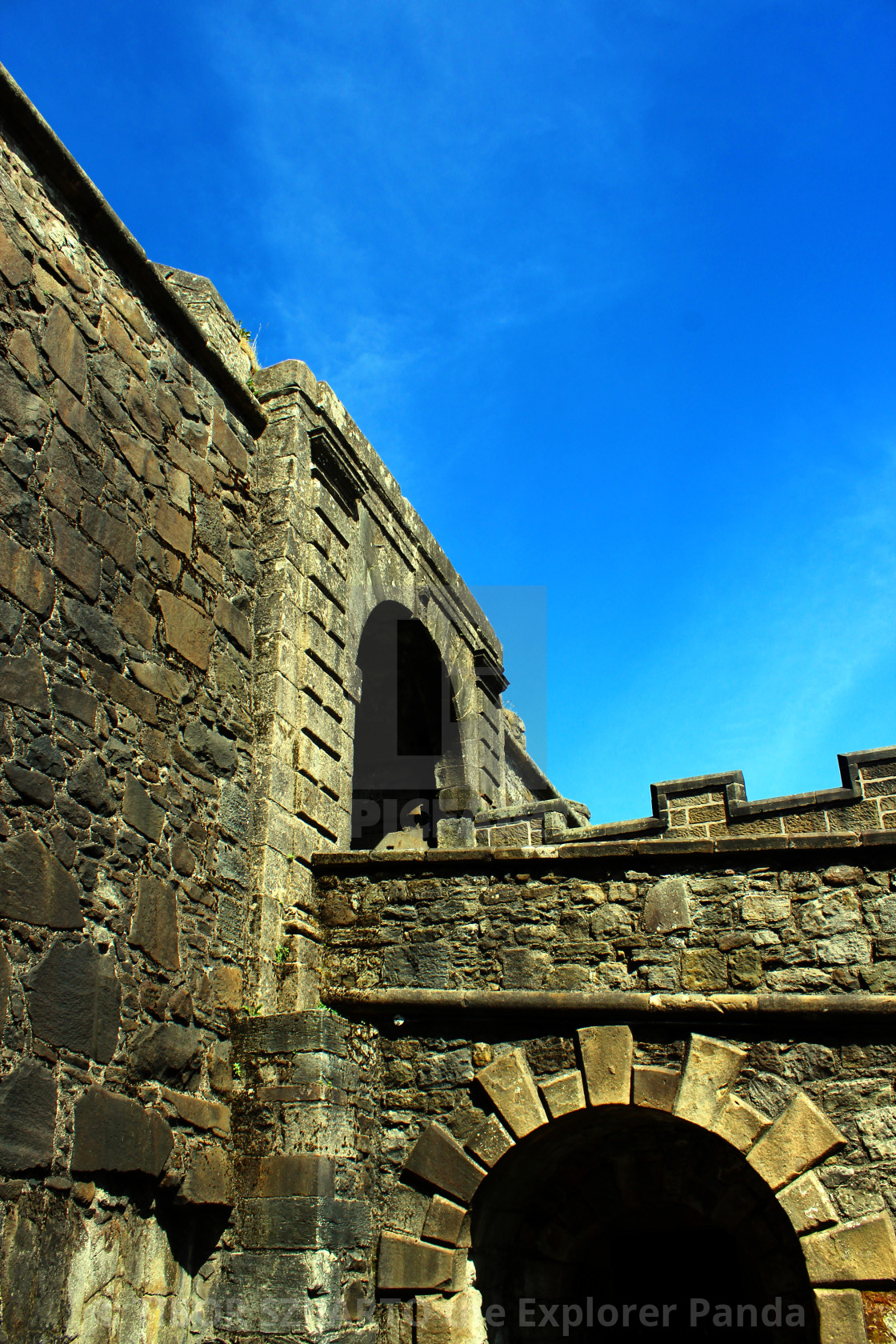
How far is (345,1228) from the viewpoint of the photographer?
190 inches

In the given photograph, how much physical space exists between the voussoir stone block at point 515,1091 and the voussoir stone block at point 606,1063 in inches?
10.2

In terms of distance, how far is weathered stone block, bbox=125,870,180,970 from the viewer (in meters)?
4.62

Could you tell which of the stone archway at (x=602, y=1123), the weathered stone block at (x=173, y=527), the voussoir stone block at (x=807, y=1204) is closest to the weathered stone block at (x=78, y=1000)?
the stone archway at (x=602, y=1123)

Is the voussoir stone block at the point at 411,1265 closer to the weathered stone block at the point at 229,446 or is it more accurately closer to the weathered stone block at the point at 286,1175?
the weathered stone block at the point at 286,1175

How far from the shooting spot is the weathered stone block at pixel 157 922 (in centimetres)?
462

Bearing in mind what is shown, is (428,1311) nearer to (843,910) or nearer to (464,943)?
(464,943)

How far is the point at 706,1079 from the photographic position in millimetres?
4891

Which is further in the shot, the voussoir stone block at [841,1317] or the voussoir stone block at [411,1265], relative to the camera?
the voussoir stone block at [411,1265]

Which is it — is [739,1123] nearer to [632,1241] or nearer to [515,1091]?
[515,1091]

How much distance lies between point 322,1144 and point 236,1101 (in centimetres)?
47

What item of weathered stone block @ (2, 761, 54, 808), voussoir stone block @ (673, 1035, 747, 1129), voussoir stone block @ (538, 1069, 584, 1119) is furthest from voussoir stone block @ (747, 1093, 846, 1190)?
weathered stone block @ (2, 761, 54, 808)

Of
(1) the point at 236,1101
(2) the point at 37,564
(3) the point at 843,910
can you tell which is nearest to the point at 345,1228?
(1) the point at 236,1101

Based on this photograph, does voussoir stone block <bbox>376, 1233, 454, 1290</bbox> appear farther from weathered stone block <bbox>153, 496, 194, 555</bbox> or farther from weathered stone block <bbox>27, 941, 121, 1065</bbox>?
weathered stone block <bbox>153, 496, 194, 555</bbox>

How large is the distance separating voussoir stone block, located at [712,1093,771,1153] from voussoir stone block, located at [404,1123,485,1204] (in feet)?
3.63
